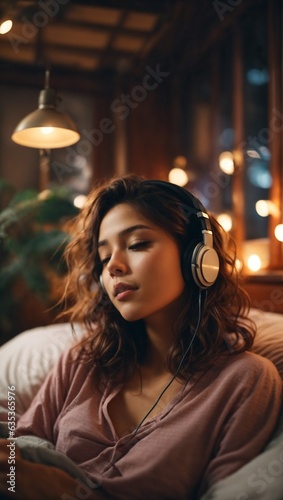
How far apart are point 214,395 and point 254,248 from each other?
2.08m

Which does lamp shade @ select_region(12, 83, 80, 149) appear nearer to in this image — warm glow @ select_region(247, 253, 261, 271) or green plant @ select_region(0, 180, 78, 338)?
green plant @ select_region(0, 180, 78, 338)

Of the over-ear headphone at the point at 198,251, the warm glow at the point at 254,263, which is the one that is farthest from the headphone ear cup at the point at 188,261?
the warm glow at the point at 254,263

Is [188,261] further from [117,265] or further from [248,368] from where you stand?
[248,368]

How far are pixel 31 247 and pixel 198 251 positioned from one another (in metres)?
1.65

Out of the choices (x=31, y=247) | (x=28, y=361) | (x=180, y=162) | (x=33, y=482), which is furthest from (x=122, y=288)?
(x=180, y=162)

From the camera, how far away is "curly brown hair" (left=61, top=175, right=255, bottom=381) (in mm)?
1260

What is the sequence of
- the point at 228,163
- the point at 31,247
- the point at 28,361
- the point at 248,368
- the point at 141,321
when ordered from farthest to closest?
the point at 228,163 < the point at 31,247 < the point at 28,361 < the point at 141,321 < the point at 248,368

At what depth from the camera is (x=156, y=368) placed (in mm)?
1361

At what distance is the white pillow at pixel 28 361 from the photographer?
162 centimetres

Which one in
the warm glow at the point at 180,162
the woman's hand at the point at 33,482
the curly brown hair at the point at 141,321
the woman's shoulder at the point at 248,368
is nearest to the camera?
the woman's hand at the point at 33,482

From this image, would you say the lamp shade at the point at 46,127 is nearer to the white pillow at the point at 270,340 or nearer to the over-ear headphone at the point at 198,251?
the over-ear headphone at the point at 198,251

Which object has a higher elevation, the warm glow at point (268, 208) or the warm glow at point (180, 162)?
the warm glow at point (180, 162)

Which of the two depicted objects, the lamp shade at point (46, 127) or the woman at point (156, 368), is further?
the lamp shade at point (46, 127)

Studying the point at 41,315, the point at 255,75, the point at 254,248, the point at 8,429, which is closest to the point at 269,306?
the point at 254,248
